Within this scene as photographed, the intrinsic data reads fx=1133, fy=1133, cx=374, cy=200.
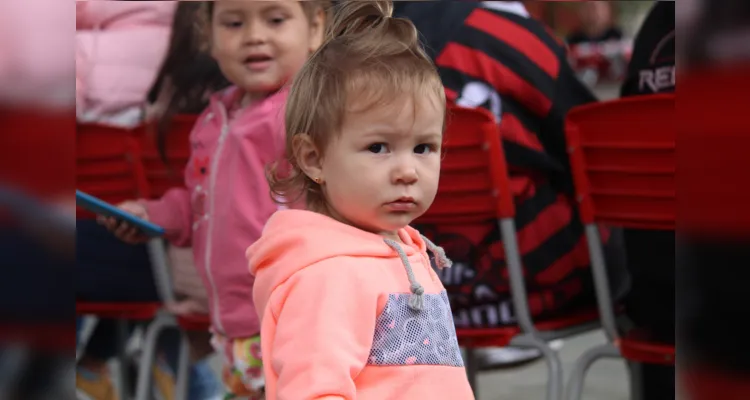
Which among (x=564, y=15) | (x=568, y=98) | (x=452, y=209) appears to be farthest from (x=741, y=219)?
(x=564, y=15)

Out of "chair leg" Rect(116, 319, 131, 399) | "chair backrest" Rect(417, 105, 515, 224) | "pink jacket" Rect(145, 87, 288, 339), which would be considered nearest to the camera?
"pink jacket" Rect(145, 87, 288, 339)

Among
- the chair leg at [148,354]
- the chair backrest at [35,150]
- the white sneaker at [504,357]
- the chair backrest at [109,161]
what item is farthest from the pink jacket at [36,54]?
the white sneaker at [504,357]

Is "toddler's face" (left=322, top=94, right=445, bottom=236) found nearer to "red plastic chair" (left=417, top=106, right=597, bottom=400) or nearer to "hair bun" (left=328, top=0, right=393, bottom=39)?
"hair bun" (left=328, top=0, right=393, bottom=39)

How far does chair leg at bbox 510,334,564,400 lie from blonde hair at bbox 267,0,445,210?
3.50ft

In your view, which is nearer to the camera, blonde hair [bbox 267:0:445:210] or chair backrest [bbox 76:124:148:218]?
blonde hair [bbox 267:0:445:210]

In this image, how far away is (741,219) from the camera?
984 millimetres

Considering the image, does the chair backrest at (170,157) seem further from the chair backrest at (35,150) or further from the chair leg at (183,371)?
the chair backrest at (35,150)

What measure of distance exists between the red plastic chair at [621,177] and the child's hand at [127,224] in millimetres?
A: 999

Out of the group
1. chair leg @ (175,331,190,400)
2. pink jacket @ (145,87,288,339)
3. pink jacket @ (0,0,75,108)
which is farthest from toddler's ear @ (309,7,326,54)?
pink jacket @ (0,0,75,108)

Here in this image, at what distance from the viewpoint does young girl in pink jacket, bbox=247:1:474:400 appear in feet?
5.32

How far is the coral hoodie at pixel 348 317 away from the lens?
1563 mm

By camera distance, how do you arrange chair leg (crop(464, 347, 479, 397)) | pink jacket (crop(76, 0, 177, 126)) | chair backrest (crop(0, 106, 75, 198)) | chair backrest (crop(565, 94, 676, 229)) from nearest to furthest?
chair backrest (crop(0, 106, 75, 198)), chair backrest (crop(565, 94, 676, 229)), pink jacket (crop(76, 0, 177, 126)), chair leg (crop(464, 347, 479, 397))

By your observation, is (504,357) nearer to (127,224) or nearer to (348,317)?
(127,224)

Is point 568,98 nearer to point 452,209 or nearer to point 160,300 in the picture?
Answer: point 452,209
